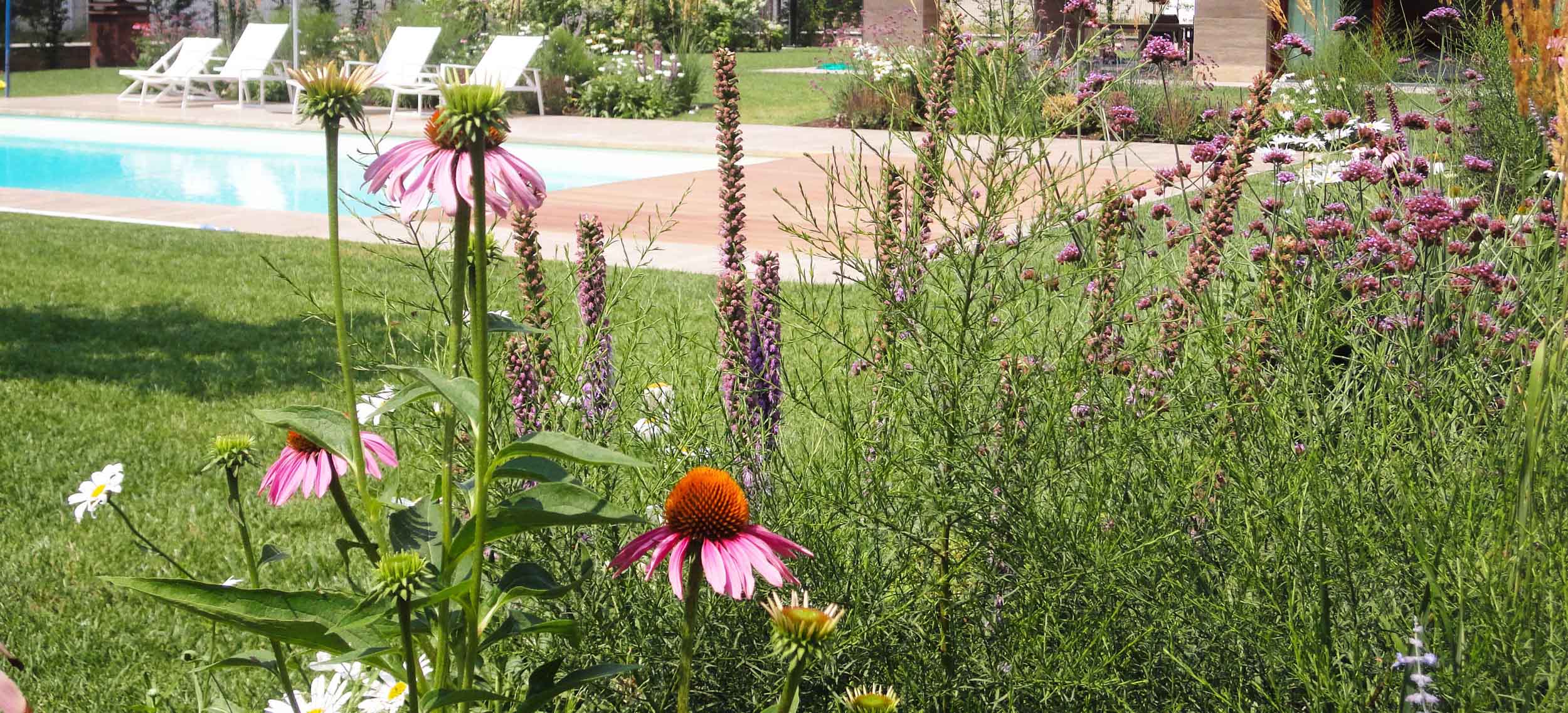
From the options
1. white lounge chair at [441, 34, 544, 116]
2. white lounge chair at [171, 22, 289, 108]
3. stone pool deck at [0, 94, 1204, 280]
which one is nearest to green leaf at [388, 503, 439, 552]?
stone pool deck at [0, 94, 1204, 280]

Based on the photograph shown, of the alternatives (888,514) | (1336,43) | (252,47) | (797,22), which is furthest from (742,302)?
(797,22)

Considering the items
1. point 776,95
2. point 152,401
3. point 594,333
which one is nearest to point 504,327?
point 594,333

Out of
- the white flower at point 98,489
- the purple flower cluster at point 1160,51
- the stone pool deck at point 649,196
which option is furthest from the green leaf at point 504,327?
the stone pool deck at point 649,196

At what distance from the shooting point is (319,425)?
1565 mm

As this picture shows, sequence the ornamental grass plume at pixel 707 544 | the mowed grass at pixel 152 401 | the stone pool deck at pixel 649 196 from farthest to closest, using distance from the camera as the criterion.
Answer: the stone pool deck at pixel 649 196
the mowed grass at pixel 152 401
the ornamental grass plume at pixel 707 544

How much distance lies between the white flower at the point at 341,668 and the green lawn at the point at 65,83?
77.4ft

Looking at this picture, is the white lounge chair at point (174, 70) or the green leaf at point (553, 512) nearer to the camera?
the green leaf at point (553, 512)

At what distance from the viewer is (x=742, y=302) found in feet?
8.19

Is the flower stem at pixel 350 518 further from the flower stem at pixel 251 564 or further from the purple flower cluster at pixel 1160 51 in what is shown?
the purple flower cluster at pixel 1160 51

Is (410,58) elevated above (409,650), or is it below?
above

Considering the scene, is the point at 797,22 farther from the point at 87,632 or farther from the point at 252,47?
the point at 87,632

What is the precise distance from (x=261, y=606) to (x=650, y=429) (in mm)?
1095

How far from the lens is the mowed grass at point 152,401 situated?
311 centimetres

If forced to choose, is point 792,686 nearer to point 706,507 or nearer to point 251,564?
point 706,507
